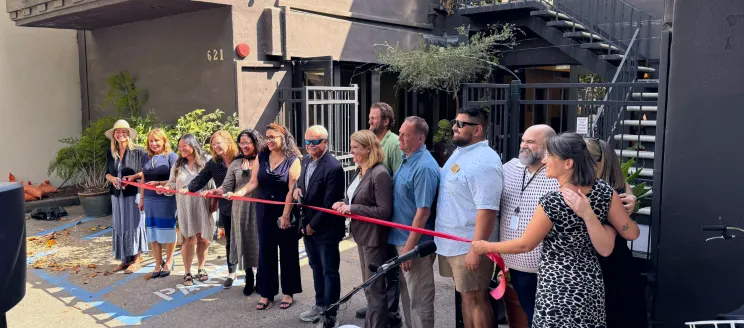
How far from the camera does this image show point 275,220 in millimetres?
5340

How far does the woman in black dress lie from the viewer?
3289 millimetres

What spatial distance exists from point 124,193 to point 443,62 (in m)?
6.30

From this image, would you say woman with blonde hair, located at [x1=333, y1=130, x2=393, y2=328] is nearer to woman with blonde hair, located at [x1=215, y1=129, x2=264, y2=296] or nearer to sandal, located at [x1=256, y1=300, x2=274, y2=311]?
sandal, located at [x1=256, y1=300, x2=274, y2=311]

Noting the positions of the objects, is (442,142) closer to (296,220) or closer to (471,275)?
(296,220)

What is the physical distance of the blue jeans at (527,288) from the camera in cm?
364

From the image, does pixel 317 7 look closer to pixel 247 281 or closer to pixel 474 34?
pixel 474 34

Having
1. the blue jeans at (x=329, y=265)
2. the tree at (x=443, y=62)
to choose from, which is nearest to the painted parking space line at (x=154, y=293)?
the blue jeans at (x=329, y=265)

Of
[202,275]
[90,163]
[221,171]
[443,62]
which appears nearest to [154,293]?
[202,275]

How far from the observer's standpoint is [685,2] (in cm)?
376

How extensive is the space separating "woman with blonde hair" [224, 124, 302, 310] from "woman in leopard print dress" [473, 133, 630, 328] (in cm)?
274

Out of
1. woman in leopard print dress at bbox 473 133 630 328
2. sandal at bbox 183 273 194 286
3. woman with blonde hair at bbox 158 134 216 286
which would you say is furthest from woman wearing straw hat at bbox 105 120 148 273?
woman in leopard print dress at bbox 473 133 630 328

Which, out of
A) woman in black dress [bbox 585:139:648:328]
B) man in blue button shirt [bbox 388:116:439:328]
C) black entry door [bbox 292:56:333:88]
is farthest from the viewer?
black entry door [bbox 292:56:333:88]

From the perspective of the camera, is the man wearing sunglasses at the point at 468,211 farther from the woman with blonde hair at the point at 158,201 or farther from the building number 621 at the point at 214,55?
the building number 621 at the point at 214,55

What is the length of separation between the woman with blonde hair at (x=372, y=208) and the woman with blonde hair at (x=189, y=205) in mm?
2176
